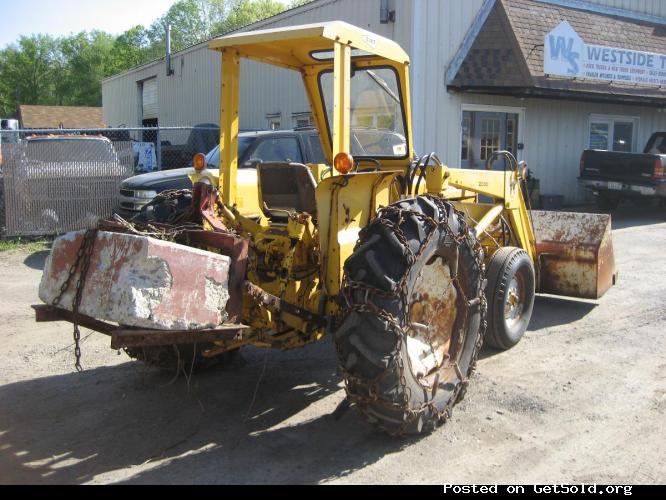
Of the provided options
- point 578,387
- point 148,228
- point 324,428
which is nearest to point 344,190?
point 148,228

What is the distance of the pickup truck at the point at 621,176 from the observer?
46.7 ft

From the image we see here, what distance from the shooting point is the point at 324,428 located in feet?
14.1

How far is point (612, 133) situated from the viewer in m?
18.2

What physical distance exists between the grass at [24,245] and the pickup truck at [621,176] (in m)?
11.6

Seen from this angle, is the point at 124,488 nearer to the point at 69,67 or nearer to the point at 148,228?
the point at 148,228

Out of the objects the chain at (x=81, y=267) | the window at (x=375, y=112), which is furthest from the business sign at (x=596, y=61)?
the chain at (x=81, y=267)

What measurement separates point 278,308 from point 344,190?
82cm

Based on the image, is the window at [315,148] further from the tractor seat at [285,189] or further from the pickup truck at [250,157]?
the tractor seat at [285,189]

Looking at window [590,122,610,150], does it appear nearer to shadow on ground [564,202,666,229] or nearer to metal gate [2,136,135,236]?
shadow on ground [564,202,666,229]

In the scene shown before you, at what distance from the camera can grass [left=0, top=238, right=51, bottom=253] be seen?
1107 centimetres

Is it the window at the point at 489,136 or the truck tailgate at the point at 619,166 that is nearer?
the truck tailgate at the point at 619,166

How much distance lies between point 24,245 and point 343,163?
917 cm

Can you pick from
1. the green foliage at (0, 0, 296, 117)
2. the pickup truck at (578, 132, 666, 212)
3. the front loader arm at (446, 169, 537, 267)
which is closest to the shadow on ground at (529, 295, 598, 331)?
the front loader arm at (446, 169, 537, 267)

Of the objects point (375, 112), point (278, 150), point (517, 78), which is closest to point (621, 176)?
point (517, 78)
